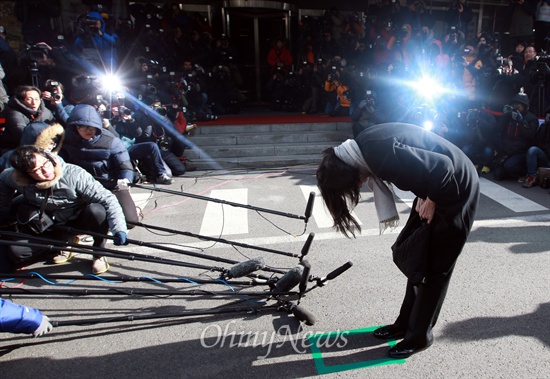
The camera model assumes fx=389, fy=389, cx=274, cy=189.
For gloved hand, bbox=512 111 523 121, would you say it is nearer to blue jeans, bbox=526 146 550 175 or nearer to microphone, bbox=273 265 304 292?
blue jeans, bbox=526 146 550 175

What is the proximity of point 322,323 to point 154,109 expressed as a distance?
5.92 metres

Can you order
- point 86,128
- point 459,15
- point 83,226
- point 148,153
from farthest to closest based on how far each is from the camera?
point 459,15, point 148,153, point 86,128, point 83,226

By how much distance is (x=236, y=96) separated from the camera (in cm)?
1148

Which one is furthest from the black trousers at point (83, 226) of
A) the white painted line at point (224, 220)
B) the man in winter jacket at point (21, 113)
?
the man in winter jacket at point (21, 113)

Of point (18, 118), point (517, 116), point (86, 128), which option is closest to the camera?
point (86, 128)

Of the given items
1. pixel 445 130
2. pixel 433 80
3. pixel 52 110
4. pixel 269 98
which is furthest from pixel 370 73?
pixel 52 110

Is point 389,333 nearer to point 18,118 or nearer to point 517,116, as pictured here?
point 517,116

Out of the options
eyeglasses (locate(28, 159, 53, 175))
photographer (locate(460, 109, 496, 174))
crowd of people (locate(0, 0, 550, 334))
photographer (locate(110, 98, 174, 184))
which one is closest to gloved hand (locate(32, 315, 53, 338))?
crowd of people (locate(0, 0, 550, 334))

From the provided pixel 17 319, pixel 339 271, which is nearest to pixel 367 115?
pixel 339 271

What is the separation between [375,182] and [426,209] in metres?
0.33

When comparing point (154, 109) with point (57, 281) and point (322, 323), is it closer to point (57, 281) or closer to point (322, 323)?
point (57, 281)

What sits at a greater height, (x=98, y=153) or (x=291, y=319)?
(x=98, y=153)

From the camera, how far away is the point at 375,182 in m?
2.36

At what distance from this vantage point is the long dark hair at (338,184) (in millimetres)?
2195
